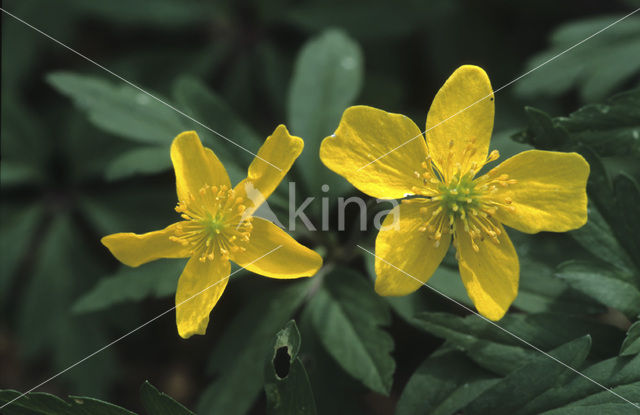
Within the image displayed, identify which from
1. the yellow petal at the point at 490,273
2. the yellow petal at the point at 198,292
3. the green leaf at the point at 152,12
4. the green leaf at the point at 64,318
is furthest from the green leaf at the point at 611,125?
the green leaf at the point at 64,318

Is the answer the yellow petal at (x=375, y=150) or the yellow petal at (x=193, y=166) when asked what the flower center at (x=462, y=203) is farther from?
the yellow petal at (x=193, y=166)

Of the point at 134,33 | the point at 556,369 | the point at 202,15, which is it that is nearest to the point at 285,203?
the point at 556,369

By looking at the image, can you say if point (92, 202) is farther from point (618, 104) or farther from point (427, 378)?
point (618, 104)

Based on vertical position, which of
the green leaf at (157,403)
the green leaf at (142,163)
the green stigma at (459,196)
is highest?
the green stigma at (459,196)

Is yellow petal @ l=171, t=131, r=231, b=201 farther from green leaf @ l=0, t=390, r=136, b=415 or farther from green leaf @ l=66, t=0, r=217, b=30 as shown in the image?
green leaf @ l=66, t=0, r=217, b=30

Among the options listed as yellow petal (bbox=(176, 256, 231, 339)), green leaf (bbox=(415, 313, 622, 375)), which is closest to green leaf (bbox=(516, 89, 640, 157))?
green leaf (bbox=(415, 313, 622, 375))

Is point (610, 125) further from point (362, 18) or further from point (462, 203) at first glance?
point (362, 18)
